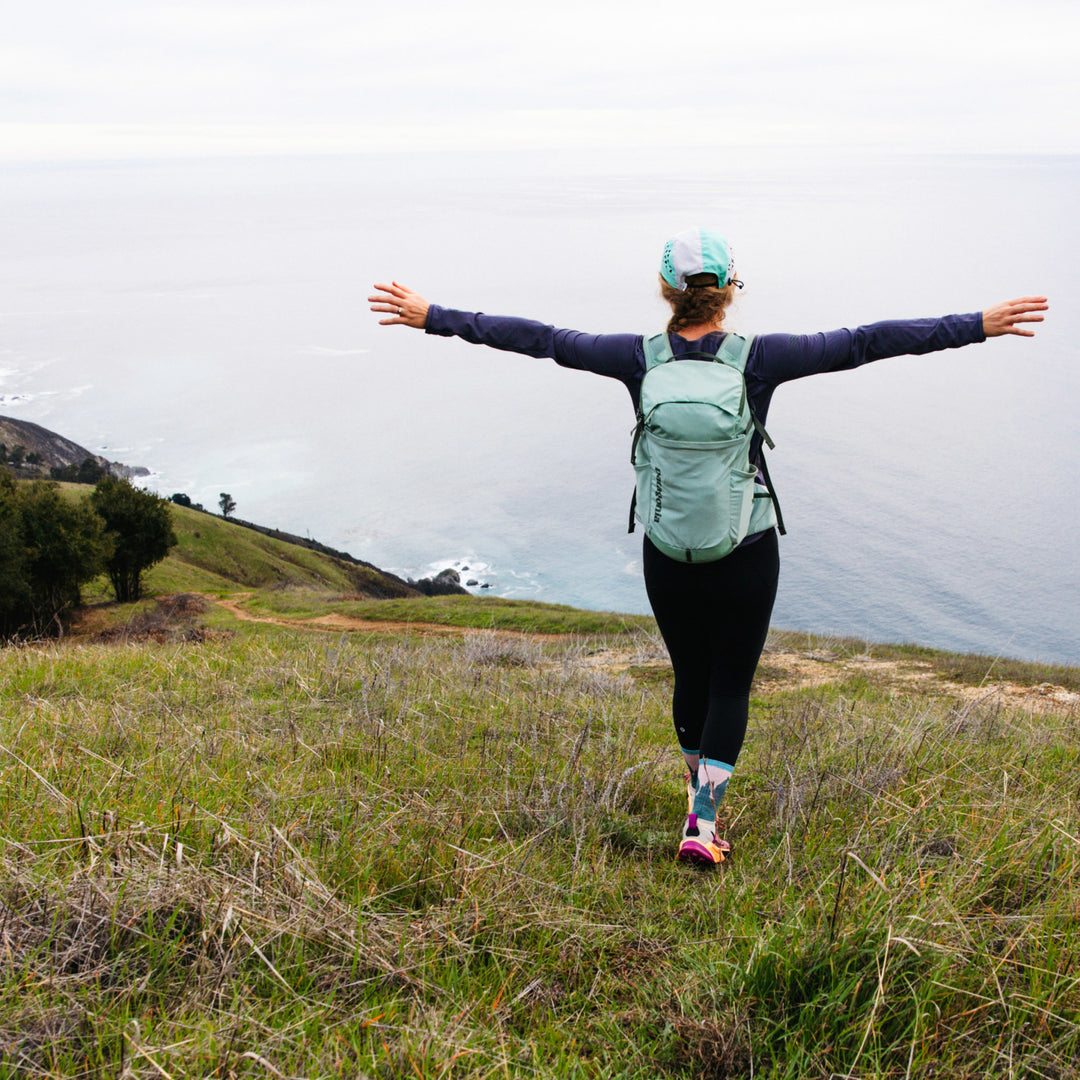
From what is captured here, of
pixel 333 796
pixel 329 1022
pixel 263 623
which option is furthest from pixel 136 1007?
pixel 263 623

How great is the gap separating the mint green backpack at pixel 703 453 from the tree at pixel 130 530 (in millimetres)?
54741

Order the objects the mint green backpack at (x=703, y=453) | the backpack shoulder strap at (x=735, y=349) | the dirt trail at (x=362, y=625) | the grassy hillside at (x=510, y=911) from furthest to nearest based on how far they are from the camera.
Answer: the dirt trail at (x=362, y=625)
the backpack shoulder strap at (x=735, y=349)
the mint green backpack at (x=703, y=453)
the grassy hillside at (x=510, y=911)

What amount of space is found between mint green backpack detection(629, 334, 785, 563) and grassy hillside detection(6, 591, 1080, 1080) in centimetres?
131

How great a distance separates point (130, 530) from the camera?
5281 centimetres

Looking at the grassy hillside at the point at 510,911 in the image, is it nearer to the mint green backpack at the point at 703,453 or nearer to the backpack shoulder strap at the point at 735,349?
the mint green backpack at the point at 703,453

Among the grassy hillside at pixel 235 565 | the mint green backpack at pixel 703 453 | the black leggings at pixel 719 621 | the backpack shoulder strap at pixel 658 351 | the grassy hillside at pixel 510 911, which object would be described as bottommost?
the grassy hillside at pixel 235 565

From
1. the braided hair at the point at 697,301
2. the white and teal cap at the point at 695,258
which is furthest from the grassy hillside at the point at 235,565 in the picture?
the white and teal cap at the point at 695,258

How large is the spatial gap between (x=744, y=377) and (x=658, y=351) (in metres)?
0.40

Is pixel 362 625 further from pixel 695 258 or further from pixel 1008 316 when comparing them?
pixel 1008 316

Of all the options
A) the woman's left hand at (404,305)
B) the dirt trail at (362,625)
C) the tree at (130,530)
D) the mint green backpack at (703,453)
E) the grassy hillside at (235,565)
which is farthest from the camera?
the grassy hillside at (235,565)

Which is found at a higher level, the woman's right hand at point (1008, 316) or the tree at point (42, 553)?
the woman's right hand at point (1008, 316)

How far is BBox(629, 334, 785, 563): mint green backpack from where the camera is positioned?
343cm

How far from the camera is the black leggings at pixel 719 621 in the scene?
3.60 metres

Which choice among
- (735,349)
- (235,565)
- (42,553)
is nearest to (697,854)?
(735,349)
